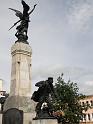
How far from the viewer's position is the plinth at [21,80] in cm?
1845

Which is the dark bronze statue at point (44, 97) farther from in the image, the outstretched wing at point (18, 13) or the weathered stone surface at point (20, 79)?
the outstretched wing at point (18, 13)

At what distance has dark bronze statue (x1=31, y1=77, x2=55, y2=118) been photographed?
17542 mm

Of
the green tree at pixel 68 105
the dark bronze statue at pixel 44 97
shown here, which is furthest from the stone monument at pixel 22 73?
the green tree at pixel 68 105

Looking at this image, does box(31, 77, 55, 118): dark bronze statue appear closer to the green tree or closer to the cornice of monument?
the cornice of monument

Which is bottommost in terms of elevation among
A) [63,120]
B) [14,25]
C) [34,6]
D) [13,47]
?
[63,120]

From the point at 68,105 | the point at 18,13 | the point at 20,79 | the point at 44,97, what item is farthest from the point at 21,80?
the point at 68,105

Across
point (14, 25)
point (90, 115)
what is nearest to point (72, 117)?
point (14, 25)

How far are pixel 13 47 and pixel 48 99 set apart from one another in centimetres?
506

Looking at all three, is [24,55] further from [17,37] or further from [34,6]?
[34,6]

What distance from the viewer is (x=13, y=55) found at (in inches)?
813

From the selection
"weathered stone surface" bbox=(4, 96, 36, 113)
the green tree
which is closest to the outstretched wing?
"weathered stone surface" bbox=(4, 96, 36, 113)

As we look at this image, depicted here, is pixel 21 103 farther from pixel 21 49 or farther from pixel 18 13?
pixel 18 13

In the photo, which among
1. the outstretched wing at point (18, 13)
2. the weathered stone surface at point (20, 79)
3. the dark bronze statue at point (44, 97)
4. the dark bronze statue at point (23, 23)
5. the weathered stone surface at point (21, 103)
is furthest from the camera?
the outstretched wing at point (18, 13)

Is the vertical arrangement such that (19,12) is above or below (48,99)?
above
